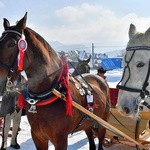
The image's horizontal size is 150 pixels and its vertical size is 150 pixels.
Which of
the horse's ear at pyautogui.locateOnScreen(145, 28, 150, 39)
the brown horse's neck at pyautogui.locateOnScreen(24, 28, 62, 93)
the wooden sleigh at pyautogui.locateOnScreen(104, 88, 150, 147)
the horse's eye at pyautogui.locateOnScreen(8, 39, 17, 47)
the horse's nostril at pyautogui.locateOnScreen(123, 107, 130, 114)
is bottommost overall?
the wooden sleigh at pyautogui.locateOnScreen(104, 88, 150, 147)

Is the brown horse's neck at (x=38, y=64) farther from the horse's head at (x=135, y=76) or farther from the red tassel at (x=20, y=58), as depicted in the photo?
the horse's head at (x=135, y=76)

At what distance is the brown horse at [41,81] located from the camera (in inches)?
128

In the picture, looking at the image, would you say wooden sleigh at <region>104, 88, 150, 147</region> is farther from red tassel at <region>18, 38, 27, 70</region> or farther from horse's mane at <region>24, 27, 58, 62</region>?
red tassel at <region>18, 38, 27, 70</region>

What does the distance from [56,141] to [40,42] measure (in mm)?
1157

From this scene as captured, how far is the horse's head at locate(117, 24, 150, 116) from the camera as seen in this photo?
269 cm

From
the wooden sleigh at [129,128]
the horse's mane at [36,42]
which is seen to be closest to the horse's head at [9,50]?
the horse's mane at [36,42]

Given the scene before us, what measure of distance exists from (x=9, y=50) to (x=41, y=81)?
0.54m

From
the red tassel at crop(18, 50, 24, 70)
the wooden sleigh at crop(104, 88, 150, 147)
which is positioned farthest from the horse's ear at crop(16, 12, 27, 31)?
the wooden sleigh at crop(104, 88, 150, 147)

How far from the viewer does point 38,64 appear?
350 cm

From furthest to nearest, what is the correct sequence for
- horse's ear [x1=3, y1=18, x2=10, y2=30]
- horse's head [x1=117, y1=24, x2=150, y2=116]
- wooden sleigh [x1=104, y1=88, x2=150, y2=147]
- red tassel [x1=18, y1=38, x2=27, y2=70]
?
wooden sleigh [x1=104, y1=88, x2=150, y2=147] < horse's ear [x1=3, y1=18, x2=10, y2=30] < red tassel [x1=18, y1=38, x2=27, y2=70] < horse's head [x1=117, y1=24, x2=150, y2=116]

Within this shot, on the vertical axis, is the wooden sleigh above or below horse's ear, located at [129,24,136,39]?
below

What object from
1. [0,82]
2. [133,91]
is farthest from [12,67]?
[133,91]

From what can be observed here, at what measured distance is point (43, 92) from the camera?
358 centimetres

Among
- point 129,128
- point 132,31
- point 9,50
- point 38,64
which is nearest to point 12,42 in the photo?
point 9,50
